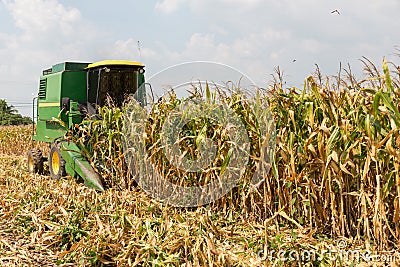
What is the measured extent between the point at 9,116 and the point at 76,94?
134 ft

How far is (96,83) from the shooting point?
6977 mm

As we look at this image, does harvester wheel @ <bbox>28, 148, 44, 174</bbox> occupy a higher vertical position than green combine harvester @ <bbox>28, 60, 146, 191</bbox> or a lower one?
lower

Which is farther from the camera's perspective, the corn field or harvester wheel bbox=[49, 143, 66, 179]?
harvester wheel bbox=[49, 143, 66, 179]

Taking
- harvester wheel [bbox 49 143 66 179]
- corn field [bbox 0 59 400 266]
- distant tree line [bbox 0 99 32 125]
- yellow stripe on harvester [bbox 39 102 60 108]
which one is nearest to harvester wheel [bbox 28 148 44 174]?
harvester wheel [bbox 49 143 66 179]

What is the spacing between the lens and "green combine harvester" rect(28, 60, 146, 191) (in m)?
6.42

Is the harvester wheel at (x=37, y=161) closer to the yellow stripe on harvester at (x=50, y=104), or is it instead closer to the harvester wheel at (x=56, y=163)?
the harvester wheel at (x=56, y=163)

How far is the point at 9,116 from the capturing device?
44344 millimetres

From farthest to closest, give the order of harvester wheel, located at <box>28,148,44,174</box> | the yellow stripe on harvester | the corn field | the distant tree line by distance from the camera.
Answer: the distant tree line → harvester wheel, located at <box>28,148,44,174</box> → the yellow stripe on harvester → the corn field

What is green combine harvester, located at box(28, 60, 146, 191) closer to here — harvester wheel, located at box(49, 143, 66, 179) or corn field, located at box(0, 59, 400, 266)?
harvester wheel, located at box(49, 143, 66, 179)

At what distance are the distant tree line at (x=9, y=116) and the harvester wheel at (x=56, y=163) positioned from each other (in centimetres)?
3850

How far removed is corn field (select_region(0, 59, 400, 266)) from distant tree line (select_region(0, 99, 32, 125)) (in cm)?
4152

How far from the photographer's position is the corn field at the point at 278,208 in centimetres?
325

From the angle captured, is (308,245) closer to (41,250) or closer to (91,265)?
(91,265)

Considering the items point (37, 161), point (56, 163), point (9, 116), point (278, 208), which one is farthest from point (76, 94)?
point (9, 116)
